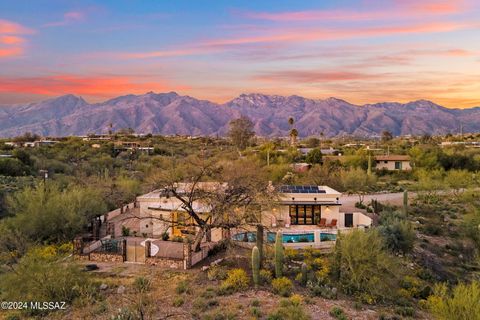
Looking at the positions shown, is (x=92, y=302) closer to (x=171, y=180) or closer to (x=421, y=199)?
(x=171, y=180)

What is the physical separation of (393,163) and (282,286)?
50.1m

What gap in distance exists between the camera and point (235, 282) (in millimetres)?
17953

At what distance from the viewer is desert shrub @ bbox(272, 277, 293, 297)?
57.4ft

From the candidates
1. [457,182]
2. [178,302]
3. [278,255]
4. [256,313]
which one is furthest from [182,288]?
[457,182]

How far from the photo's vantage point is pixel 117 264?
68.1ft

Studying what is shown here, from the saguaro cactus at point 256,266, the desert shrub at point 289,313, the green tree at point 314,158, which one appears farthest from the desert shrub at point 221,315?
the green tree at point 314,158

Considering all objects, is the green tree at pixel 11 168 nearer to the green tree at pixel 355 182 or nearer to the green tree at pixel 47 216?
the green tree at pixel 47 216

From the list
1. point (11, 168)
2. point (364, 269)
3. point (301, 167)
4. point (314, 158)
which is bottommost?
point (364, 269)

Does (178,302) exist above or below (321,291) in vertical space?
above

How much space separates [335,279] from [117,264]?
9779 mm

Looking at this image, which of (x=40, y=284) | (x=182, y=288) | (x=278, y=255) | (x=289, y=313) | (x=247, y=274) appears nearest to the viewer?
(x=289, y=313)

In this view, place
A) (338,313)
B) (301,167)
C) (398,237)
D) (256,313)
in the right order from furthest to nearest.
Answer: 1. (301,167)
2. (398,237)
3. (338,313)
4. (256,313)

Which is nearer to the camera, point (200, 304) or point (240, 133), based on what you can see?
point (200, 304)

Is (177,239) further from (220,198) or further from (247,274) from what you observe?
(247,274)
